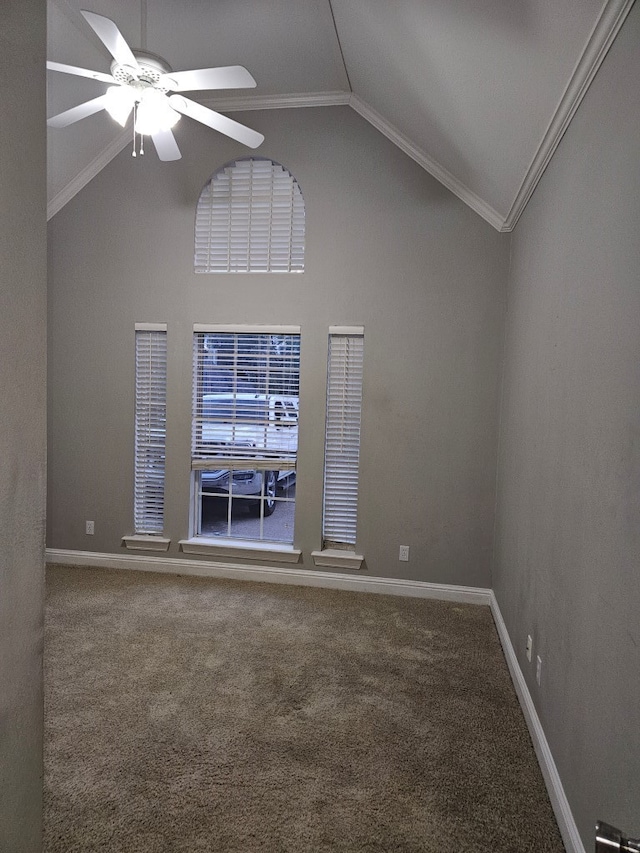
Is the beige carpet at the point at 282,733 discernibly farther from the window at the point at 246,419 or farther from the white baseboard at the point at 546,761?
the window at the point at 246,419

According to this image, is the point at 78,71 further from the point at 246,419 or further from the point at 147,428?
the point at 147,428

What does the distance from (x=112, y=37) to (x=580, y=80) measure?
5.90 ft

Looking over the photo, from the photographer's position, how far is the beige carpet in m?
1.91

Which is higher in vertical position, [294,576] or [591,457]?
[591,457]

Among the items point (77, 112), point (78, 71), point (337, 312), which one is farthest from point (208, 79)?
point (337, 312)

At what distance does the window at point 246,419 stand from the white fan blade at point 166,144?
4.60ft

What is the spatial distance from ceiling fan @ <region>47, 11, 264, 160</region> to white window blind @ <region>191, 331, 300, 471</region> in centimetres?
169

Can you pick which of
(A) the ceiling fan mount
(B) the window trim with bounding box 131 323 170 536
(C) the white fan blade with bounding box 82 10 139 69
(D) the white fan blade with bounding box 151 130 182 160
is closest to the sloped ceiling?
(D) the white fan blade with bounding box 151 130 182 160

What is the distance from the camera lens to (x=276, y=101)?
413 centimetres

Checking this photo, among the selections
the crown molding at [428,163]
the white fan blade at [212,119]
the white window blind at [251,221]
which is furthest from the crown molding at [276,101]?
the white fan blade at [212,119]

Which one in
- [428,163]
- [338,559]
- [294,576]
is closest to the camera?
[428,163]

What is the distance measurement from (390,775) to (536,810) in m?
0.54

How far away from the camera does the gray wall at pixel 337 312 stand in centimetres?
402

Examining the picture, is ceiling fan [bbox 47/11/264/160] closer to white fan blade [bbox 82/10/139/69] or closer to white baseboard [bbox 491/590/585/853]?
white fan blade [bbox 82/10/139/69]
